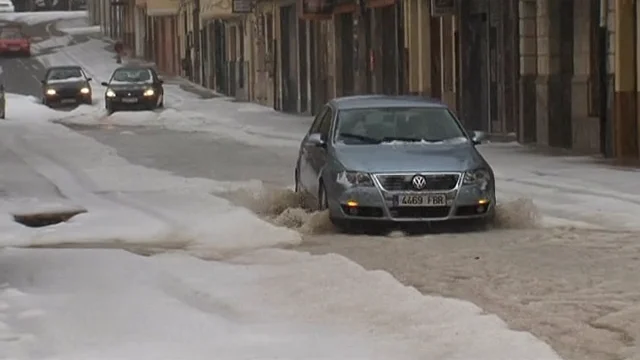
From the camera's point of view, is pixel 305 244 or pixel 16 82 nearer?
pixel 305 244

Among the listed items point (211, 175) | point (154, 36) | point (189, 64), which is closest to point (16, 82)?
point (189, 64)

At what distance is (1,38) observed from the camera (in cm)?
7619

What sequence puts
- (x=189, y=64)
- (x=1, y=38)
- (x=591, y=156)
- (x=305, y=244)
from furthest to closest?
1. (x=1, y=38)
2. (x=189, y=64)
3. (x=591, y=156)
4. (x=305, y=244)

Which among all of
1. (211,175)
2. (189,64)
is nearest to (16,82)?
(189,64)

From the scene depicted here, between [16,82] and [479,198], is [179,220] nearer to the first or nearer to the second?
[479,198]

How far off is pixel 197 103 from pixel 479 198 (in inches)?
1445

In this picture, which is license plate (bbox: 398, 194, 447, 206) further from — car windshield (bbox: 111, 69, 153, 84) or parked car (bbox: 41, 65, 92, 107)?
parked car (bbox: 41, 65, 92, 107)

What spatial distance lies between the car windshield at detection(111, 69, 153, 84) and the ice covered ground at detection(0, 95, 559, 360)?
96.2 ft

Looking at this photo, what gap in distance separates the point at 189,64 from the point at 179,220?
53350 mm

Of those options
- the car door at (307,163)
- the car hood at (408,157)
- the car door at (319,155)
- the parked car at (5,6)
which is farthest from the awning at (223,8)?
the parked car at (5,6)

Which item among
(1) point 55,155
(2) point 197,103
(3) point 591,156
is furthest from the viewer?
(2) point 197,103

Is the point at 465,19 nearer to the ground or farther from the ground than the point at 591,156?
farther from the ground

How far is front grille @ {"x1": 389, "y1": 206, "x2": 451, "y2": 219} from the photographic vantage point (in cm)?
1393

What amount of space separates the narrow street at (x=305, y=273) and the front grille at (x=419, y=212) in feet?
0.69
